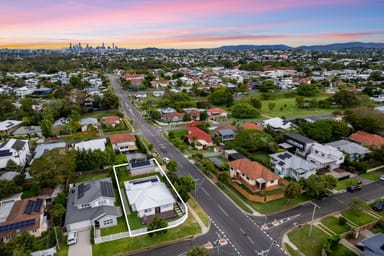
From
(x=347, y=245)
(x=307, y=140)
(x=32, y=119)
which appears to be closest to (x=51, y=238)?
(x=347, y=245)

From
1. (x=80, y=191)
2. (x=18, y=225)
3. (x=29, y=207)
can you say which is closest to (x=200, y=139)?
(x=80, y=191)

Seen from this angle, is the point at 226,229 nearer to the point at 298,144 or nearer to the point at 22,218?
the point at 22,218

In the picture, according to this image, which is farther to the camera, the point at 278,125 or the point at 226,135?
the point at 278,125

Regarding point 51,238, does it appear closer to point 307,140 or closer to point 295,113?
point 307,140

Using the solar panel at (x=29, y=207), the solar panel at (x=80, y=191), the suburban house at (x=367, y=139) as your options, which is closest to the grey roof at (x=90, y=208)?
the solar panel at (x=80, y=191)

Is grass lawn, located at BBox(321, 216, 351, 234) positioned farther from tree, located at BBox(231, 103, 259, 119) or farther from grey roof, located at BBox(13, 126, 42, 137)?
grey roof, located at BBox(13, 126, 42, 137)

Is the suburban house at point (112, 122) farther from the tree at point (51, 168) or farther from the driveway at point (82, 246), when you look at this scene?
the driveway at point (82, 246)
